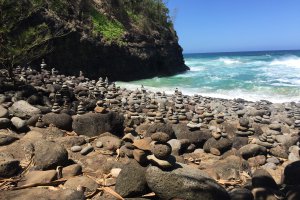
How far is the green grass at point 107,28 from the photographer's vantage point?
81.7 feet

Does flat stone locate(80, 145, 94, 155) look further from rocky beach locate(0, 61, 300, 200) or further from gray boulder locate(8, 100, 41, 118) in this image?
gray boulder locate(8, 100, 41, 118)

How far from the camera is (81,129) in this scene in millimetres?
7234

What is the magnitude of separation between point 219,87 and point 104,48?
331 inches

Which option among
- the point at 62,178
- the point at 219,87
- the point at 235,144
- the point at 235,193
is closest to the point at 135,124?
the point at 235,144

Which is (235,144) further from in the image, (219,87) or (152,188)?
(219,87)

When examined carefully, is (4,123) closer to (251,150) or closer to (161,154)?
(161,154)

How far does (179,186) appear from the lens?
175 inches

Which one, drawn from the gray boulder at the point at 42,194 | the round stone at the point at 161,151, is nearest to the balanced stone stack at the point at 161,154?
the round stone at the point at 161,151

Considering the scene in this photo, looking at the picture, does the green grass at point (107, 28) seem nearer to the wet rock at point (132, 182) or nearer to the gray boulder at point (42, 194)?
the wet rock at point (132, 182)

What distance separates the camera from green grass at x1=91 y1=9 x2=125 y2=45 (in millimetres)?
24891

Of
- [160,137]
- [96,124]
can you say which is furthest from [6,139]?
[160,137]

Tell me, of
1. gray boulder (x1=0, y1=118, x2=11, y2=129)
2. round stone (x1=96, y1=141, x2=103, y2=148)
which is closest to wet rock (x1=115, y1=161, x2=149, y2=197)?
round stone (x1=96, y1=141, x2=103, y2=148)

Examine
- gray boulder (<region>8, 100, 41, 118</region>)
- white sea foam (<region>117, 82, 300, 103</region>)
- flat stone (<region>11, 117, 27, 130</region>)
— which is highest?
gray boulder (<region>8, 100, 41, 118</region>)

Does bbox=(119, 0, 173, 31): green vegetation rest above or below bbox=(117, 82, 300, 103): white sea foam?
above
